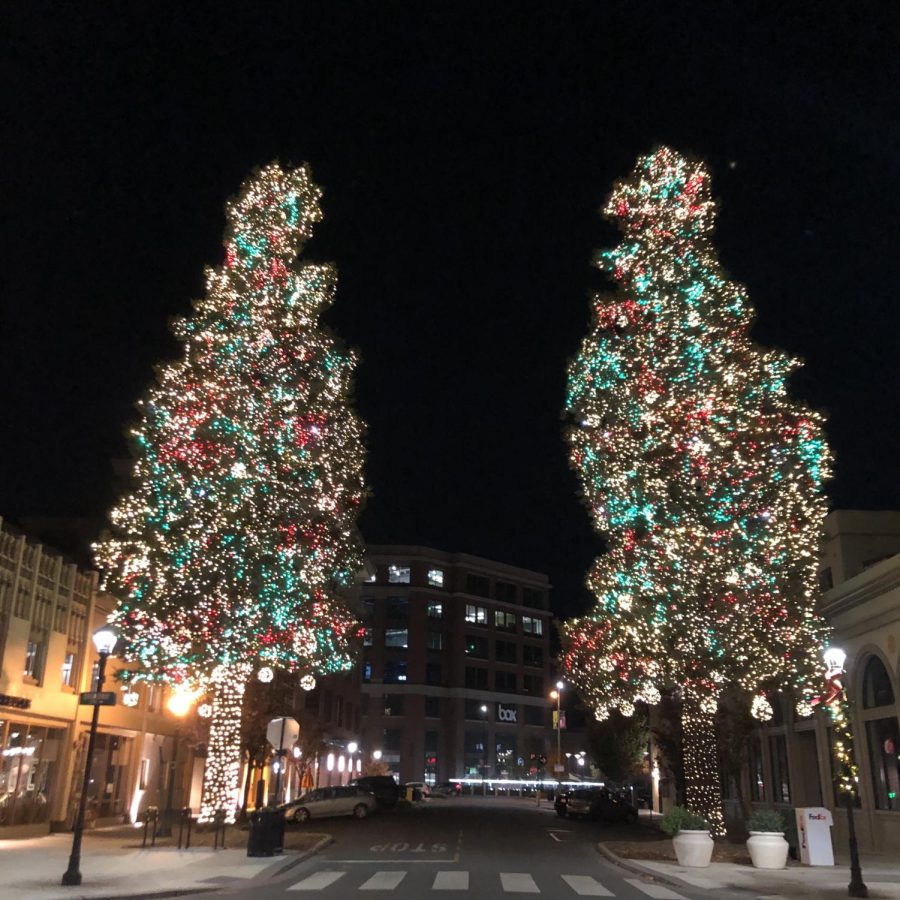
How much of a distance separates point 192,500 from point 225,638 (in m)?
3.73

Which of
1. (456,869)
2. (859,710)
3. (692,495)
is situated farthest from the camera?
(859,710)

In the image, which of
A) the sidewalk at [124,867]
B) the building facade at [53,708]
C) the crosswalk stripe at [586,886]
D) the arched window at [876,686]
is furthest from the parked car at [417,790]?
the crosswalk stripe at [586,886]

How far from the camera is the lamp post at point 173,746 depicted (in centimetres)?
2471

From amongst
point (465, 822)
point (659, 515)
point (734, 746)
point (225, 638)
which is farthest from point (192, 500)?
point (465, 822)

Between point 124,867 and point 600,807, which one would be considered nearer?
point 124,867

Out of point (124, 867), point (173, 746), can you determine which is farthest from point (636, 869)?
point (173, 746)

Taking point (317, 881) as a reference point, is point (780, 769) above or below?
above

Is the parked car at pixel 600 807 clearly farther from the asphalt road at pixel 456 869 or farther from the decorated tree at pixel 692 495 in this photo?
the decorated tree at pixel 692 495

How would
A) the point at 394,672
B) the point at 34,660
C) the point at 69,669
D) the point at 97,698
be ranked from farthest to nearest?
the point at 394,672 → the point at 69,669 → the point at 34,660 → the point at 97,698

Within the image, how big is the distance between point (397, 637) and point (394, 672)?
3795mm

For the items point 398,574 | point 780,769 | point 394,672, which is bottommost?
point 780,769

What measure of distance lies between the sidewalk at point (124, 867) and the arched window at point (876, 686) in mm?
14876

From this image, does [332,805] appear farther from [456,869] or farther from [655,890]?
[655,890]

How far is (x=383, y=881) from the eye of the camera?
53.4ft
